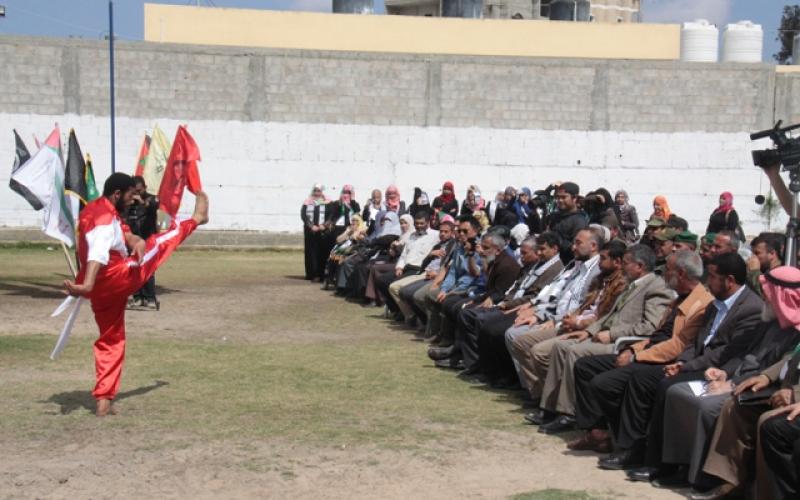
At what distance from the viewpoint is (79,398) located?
9250 millimetres

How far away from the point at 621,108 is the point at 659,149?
1325 mm

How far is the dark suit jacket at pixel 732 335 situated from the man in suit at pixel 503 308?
2.92 metres

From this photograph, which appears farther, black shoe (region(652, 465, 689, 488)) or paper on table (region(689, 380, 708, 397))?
black shoe (region(652, 465, 689, 488))

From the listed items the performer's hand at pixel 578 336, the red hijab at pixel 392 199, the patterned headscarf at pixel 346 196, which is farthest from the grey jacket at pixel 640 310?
the patterned headscarf at pixel 346 196

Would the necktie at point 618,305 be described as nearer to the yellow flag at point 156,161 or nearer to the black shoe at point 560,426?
the black shoe at point 560,426

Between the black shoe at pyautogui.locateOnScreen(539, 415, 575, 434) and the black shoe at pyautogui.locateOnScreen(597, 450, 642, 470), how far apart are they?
0.94m

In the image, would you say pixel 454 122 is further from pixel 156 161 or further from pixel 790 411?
pixel 790 411

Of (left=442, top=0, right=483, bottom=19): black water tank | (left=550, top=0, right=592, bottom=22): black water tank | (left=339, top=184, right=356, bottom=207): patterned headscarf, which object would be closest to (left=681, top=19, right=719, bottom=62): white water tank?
(left=550, top=0, right=592, bottom=22): black water tank

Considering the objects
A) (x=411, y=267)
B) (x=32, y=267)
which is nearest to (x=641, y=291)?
(x=411, y=267)

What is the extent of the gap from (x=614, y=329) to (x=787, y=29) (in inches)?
2304

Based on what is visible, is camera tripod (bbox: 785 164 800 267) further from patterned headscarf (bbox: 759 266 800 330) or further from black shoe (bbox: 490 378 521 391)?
black shoe (bbox: 490 378 521 391)

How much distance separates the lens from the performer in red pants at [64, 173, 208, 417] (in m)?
8.28

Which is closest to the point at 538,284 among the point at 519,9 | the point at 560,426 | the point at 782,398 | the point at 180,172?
the point at 560,426

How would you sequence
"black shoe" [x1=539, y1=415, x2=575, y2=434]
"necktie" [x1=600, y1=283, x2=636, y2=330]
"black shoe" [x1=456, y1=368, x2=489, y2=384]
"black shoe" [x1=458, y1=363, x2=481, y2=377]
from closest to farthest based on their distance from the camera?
"black shoe" [x1=539, y1=415, x2=575, y2=434]
"necktie" [x1=600, y1=283, x2=636, y2=330]
"black shoe" [x1=456, y1=368, x2=489, y2=384]
"black shoe" [x1=458, y1=363, x2=481, y2=377]
